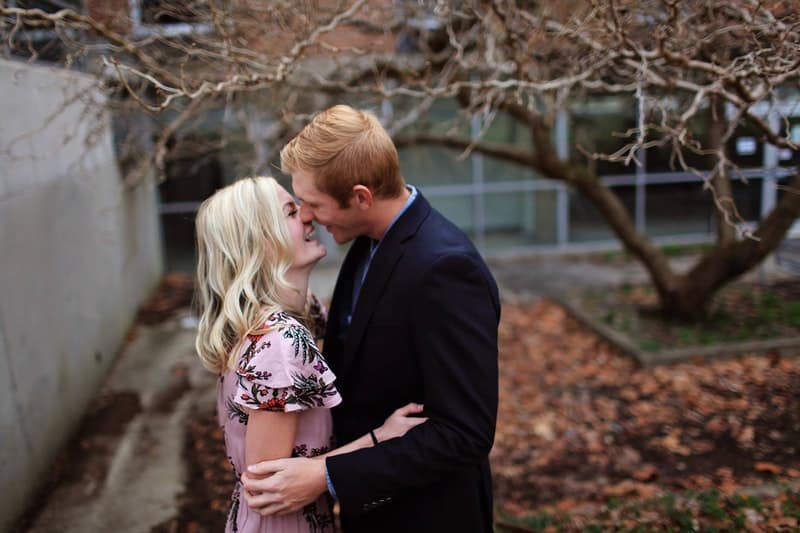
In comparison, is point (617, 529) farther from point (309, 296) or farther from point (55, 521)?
point (55, 521)

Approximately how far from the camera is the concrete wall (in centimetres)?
382

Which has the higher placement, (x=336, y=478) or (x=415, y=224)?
(x=415, y=224)

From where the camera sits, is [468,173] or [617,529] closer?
[617,529]

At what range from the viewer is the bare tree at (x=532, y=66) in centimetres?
309

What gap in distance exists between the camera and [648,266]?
6.76 metres

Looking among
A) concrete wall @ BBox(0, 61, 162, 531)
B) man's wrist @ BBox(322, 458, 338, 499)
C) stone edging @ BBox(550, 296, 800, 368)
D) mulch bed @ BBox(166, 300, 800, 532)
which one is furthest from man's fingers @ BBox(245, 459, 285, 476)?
stone edging @ BBox(550, 296, 800, 368)

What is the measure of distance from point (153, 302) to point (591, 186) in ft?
18.6

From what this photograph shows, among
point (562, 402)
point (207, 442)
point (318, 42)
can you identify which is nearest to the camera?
point (318, 42)

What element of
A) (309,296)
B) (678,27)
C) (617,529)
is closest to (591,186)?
(678,27)

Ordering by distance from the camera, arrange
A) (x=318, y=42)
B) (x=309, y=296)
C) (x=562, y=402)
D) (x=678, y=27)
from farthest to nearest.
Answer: (x=562, y=402)
(x=318, y=42)
(x=678, y=27)
(x=309, y=296)

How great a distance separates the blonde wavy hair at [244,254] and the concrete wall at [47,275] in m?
2.07

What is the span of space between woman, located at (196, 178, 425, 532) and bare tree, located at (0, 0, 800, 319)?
1.35 metres

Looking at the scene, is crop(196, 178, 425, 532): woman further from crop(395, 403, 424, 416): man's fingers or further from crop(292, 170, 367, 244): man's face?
crop(292, 170, 367, 244): man's face

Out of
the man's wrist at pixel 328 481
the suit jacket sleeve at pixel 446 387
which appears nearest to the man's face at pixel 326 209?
the suit jacket sleeve at pixel 446 387
